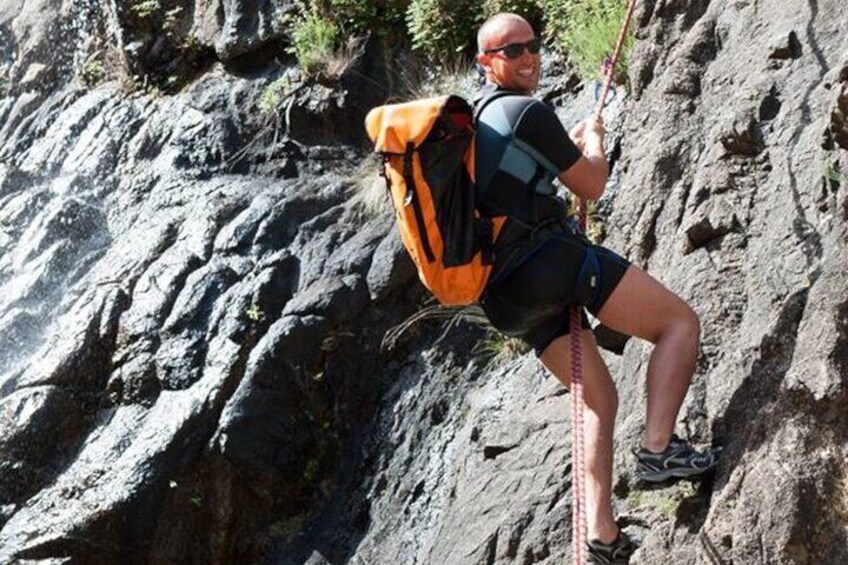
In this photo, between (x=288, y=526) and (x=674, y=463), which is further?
(x=288, y=526)

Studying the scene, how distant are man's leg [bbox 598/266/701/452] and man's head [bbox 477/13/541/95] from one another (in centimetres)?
88

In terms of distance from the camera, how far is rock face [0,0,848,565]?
18.2 feet

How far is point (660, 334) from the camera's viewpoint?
544 cm

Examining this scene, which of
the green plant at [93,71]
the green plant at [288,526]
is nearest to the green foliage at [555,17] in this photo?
the green plant at [288,526]

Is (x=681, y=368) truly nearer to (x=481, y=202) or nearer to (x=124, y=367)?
(x=481, y=202)

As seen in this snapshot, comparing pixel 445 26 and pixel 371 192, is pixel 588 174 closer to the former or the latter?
pixel 371 192

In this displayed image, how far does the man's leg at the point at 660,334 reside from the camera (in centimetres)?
532

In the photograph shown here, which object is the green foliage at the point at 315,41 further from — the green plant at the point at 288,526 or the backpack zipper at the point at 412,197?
the backpack zipper at the point at 412,197

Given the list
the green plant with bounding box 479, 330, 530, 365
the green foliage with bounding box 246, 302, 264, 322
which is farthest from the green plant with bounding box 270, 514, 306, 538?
the green plant with bounding box 479, 330, 530, 365

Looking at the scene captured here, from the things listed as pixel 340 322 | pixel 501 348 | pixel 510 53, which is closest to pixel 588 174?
pixel 510 53

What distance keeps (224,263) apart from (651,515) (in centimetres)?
560

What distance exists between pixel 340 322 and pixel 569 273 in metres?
4.51

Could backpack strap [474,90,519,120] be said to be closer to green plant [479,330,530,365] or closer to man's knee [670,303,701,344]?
man's knee [670,303,701,344]

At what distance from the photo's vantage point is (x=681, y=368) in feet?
17.5
